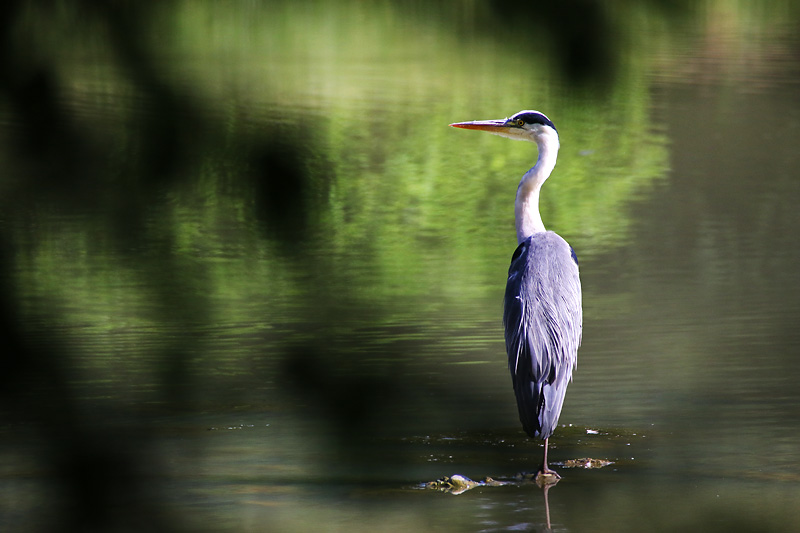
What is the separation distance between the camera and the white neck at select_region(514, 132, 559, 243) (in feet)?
13.3

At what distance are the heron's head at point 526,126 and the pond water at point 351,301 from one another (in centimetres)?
20

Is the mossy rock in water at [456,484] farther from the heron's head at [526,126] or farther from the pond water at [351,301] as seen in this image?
the heron's head at [526,126]

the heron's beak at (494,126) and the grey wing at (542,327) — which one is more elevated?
the heron's beak at (494,126)

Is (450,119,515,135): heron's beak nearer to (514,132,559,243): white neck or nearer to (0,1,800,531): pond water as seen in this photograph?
(514,132,559,243): white neck

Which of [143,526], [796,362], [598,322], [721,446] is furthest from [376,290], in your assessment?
[143,526]

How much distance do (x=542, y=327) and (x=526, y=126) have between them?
1088 mm

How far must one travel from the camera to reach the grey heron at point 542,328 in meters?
3.11

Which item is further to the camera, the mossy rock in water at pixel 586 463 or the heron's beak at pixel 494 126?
the heron's beak at pixel 494 126

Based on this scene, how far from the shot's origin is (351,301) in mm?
5875

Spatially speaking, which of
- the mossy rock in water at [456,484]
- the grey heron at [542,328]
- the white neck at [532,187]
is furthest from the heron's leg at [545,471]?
the white neck at [532,187]

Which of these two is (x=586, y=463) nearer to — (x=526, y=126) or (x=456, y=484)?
(x=456, y=484)

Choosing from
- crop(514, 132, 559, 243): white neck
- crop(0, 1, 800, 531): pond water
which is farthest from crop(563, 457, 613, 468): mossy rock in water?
crop(514, 132, 559, 243): white neck

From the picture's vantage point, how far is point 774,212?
8242 mm

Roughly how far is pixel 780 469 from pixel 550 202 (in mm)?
6313
